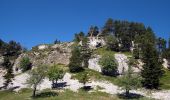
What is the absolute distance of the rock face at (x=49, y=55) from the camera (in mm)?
160500

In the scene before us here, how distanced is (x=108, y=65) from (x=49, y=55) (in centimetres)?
4277

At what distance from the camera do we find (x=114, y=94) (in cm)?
10594

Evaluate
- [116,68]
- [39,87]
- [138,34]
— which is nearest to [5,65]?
[39,87]

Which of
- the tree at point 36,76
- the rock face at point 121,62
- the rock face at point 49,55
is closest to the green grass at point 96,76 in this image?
the rock face at point 121,62

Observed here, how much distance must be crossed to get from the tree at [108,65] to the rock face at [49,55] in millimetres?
27510

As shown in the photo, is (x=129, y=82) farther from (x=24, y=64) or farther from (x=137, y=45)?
(x=24, y=64)

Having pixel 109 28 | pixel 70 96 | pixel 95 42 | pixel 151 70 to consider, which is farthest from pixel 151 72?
pixel 109 28

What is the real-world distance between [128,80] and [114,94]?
7254 mm

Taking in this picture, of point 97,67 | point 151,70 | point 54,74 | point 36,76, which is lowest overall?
point 36,76

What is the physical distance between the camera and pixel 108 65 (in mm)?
135250

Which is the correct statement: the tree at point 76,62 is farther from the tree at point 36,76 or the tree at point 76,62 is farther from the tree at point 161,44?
the tree at point 161,44

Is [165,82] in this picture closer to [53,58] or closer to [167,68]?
[167,68]

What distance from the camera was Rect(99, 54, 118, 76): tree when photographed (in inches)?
Answer: 5340

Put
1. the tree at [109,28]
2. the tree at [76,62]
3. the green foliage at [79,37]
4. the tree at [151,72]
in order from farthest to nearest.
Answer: the tree at [109,28]
the green foliage at [79,37]
the tree at [76,62]
the tree at [151,72]
